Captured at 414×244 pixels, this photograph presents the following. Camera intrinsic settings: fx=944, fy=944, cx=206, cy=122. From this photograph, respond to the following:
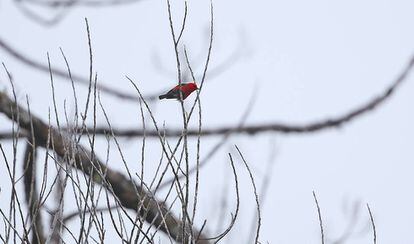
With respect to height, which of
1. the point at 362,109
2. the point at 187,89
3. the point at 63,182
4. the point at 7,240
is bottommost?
the point at 7,240

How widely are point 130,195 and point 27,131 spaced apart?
61 centimetres

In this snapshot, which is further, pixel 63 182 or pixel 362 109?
pixel 362 109

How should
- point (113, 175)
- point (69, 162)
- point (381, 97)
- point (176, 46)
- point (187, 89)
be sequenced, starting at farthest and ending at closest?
point (381, 97)
point (113, 175)
point (187, 89)
point (69, 162)
point (176, 46)

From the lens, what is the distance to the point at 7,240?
3711mm

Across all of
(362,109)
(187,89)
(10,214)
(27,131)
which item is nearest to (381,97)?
(362,109)

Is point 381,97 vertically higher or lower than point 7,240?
higher

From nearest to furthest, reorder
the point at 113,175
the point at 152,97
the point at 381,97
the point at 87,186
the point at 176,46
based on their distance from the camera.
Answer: the point at 176,46 → the point at 87,186 → the point at 113,175 → the point at 381,97 → the point at 152,97

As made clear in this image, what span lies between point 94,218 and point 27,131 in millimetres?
1222

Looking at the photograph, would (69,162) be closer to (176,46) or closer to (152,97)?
(176,46)

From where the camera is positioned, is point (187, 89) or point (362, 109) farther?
point (362, 109)

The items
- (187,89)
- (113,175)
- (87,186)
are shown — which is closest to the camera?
(87,186)

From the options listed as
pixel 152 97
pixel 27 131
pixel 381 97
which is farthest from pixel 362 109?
pixel 27 131

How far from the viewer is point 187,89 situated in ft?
14.9

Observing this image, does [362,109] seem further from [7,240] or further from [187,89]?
[7,240]
